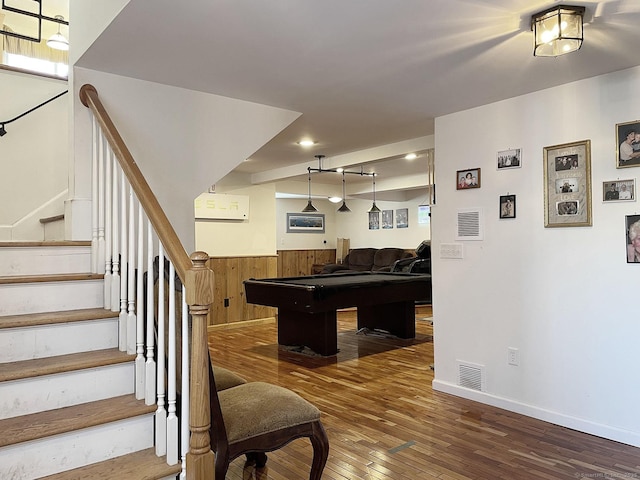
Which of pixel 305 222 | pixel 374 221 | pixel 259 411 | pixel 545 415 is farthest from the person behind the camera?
pixel 305 222

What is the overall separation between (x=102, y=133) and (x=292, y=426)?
1780 millimetres

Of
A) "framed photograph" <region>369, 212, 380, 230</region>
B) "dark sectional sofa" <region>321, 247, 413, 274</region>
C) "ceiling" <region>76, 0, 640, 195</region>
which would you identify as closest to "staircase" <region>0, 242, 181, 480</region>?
"ceiling" <region>76, 0, 640, 195</region>

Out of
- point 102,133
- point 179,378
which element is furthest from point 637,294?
point 102,133

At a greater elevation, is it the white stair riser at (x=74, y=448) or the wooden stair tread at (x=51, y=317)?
the wooden stair tread at (x=51, y=317)

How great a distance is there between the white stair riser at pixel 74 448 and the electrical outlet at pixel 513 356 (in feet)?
8.04

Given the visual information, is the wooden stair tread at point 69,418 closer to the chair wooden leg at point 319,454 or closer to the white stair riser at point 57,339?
the white stair riser at point 57,339

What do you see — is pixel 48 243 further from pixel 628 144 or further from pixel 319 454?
pixel 628 144

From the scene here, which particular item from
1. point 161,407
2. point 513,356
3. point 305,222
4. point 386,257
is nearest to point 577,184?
point 513,356

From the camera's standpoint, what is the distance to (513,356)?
314cm

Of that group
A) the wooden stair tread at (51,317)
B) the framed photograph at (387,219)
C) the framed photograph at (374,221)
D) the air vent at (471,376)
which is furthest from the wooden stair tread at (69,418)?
the framed photograph at (374,221)

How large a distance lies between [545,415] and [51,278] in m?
3.10

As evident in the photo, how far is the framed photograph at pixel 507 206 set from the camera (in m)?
3.15

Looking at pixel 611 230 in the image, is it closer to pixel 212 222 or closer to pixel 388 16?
pixel 388 16

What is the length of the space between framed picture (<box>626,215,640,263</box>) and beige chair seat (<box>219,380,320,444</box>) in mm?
2067
